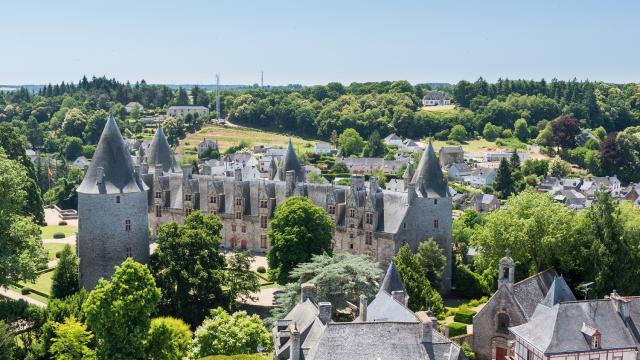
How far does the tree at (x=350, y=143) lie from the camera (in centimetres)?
16250

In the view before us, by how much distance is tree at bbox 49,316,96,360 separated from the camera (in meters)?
39.6

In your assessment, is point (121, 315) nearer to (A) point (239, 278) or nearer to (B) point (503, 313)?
(A) point (239, 278)

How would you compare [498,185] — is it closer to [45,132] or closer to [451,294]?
[451,294]

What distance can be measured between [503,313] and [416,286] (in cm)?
733

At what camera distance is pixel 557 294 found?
41062 mm

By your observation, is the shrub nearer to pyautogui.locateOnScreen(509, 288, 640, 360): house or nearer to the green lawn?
pyautogui.locateOnScreen(509, 288, 640, 360): house

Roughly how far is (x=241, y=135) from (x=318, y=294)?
448ft

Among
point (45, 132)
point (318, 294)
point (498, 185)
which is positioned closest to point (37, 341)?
point (318, 294)

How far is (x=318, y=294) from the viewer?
156ft

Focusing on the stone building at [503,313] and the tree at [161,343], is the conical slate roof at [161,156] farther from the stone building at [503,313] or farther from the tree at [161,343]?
the stone building at [503,313]

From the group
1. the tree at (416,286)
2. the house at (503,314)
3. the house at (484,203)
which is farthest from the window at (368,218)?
the house at (484,203)

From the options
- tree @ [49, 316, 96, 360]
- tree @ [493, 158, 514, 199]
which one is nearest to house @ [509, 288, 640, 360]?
tree @ [49, 316, 96, 360]

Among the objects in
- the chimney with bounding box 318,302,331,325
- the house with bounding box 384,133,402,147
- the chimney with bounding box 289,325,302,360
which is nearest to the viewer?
the chimney with bounding box 289,325,302,360

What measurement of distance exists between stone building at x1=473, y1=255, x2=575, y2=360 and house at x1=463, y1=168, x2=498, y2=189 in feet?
318
